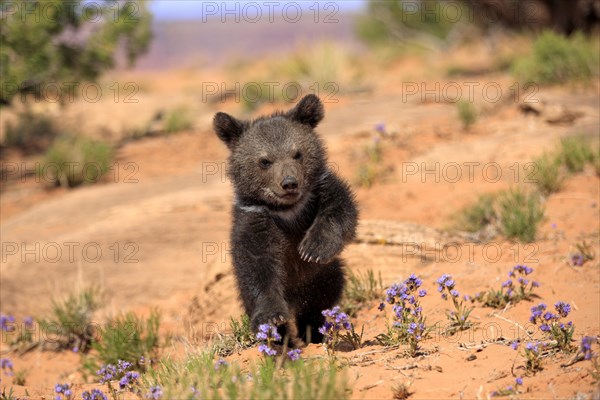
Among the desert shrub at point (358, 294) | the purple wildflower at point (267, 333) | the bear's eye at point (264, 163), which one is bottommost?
the desert shrub at point (358, 294)

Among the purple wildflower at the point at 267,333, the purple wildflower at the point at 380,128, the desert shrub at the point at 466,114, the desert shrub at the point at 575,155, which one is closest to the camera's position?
the purple wildflower at the point at 267,333

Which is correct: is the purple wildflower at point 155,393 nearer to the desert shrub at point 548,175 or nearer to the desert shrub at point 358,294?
the desert shrub at point 358,294

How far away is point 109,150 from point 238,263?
339 inches

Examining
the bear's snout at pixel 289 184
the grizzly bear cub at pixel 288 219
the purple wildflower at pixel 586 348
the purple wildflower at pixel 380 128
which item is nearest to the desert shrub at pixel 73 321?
the grizzly bear cub at pixel 288 219

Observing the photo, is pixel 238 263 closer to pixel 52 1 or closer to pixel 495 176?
pixel 495 176

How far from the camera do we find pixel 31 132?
55.7 ft

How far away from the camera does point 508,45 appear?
23.2 metres

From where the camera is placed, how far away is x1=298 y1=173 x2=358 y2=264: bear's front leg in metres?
5.41

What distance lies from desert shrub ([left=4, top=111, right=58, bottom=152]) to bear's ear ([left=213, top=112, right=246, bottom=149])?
34.8ft

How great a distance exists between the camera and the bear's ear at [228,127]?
6.21 meters

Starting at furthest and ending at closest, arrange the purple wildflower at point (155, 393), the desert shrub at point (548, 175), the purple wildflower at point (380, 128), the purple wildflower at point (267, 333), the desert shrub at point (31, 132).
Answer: the desert shrub at point (31, 132), the purple wildflower at point (380, 128), the desert shrub at point (548, 175), the purple wildflower at point (267, 333), the purple wildflower at point (155, 393)

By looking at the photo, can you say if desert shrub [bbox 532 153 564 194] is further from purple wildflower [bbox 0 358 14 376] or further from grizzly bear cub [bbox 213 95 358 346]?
purple wildflower [bbox 0 358 14 376]

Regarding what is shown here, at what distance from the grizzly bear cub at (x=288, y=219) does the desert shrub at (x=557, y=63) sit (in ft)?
28.0

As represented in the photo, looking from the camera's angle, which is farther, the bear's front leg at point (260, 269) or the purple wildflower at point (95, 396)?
the bear's front leg at point (260, 269)
